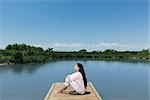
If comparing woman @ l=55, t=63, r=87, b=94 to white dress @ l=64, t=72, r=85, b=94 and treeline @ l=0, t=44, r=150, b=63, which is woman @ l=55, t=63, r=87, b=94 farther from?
treeline @ l=0, t=44, r=150, b=63

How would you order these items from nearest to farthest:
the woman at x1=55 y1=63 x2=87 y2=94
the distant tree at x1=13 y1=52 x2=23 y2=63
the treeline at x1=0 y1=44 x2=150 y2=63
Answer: the woman at x1=55 y1=63 x2=87 y2=94 → the distant tree at x1=13 y1=52 x2=23 y2=63 → the treeline at x1=0 y1=44 x2=150 y2=63

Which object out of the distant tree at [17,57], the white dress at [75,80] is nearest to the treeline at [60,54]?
the distant tree at [17,57]

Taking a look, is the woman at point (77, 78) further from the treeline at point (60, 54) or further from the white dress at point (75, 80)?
the treeline at point (60, 54)

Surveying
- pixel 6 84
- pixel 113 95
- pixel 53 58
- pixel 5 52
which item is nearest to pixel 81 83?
pixel 113 95

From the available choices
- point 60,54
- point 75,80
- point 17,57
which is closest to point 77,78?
point 75,80

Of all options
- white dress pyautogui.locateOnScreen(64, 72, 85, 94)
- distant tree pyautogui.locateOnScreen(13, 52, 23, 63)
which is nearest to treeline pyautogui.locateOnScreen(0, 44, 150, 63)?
distant tree pyautogui.locateOnScreen(13, 52, 23, 63)

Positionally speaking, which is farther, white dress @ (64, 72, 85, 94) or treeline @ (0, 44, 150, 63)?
treeline @ (0, 44, 150, 63)

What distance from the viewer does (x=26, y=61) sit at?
22.1 metres

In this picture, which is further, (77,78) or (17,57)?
(17,57)

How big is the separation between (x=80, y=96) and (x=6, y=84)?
6.65 meters

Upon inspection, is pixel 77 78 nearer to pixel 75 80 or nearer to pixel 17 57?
pixel 75 80

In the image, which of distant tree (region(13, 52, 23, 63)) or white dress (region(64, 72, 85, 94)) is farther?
distant tree (region(13, 52, 23, 63))

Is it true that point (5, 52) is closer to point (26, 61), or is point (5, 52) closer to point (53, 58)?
point (26, 61)

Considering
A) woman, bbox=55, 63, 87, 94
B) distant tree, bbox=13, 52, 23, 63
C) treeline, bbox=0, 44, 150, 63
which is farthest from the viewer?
treeline, bbox=0, 44, 150, 63
